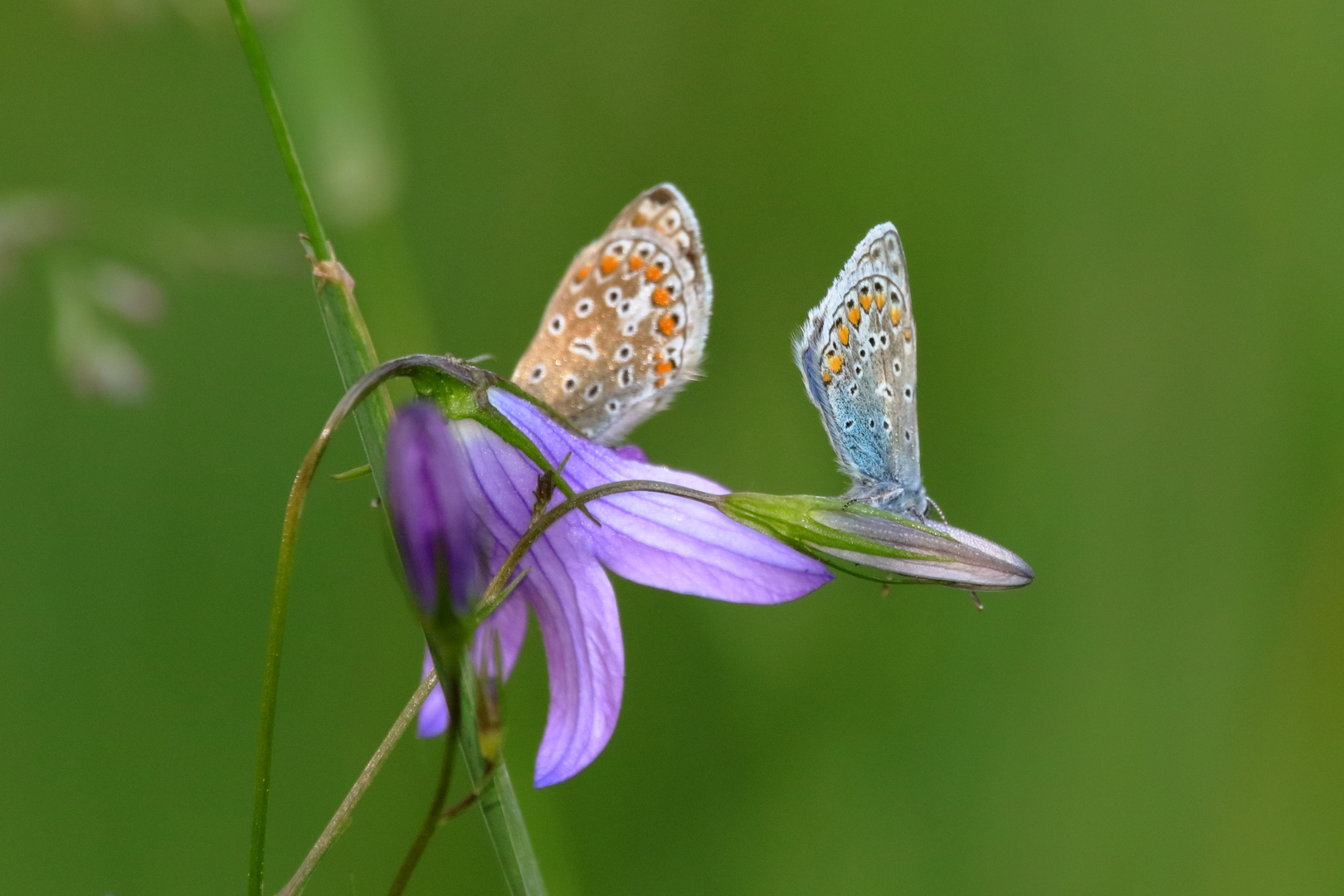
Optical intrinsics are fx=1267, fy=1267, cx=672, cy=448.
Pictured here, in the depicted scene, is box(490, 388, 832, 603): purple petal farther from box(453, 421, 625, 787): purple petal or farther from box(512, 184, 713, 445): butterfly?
box(512, 184, 713, 445): butterfly

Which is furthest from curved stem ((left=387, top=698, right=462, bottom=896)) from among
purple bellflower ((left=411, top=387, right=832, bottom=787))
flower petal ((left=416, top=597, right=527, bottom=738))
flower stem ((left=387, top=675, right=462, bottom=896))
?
flower petal ((left=416, top=597, right=527, bottom=738))

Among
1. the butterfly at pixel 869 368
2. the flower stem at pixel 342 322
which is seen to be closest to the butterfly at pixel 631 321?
the butterfly at pixel 869 368

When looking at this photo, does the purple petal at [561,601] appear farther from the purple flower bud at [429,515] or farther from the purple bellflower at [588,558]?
the purple flower bud at [429,515]

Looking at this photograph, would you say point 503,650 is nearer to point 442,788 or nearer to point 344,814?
point 344,814

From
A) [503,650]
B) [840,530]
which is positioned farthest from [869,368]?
[503,650]

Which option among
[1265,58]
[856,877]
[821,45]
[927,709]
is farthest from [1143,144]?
[856,877]

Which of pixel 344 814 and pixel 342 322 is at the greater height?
pixel 342 322

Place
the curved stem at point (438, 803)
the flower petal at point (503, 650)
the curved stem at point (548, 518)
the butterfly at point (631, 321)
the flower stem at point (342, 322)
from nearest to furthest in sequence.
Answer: the curved stem at point (438, 803) → the flower stem at point (342, 322) → the curved stem at point (548, 518) → the flower petal at point (503, 650) → the butterfly at point (631, 321)
